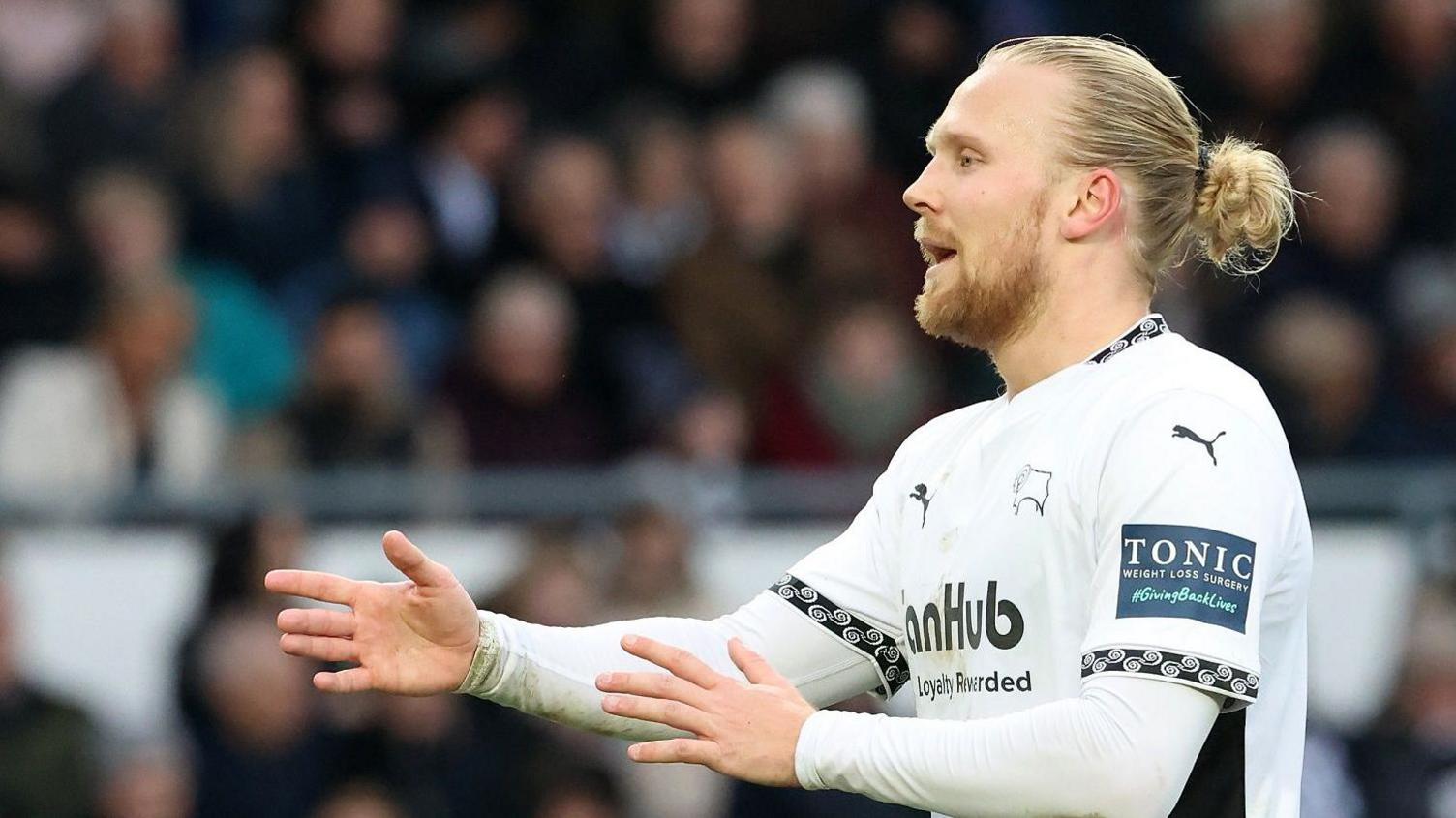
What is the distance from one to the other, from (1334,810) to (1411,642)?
0.67 meters

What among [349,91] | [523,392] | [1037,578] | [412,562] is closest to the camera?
[1037,578]

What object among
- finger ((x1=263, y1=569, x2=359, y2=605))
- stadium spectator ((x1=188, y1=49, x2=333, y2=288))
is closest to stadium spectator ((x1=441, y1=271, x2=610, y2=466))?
stadium spectator ((x1=188, y1=49, x2=333, y2=288))

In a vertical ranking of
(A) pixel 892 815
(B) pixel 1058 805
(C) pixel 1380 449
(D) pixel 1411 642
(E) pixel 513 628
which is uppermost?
(C) pixel 1380 449

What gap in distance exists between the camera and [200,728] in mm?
7543

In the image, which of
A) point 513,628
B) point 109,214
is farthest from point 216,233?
point 513,628

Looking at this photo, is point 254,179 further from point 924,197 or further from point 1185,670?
point 1185,670

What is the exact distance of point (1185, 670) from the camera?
3.23m

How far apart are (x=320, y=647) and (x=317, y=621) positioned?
0.04 meters

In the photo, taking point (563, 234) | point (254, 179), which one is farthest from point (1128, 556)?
point (254, 179)

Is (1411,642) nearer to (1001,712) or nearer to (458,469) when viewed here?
(458,469)

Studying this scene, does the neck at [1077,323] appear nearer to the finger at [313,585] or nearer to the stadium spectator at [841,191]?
the finger at [313,585]

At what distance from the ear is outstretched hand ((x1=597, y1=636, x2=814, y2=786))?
2.95 feet

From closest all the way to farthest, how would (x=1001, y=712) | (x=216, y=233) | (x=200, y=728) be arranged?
(x=1001, y=712) < (x=200, y=728) < (x=216, y=233)

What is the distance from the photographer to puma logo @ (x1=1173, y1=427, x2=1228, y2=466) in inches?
133
